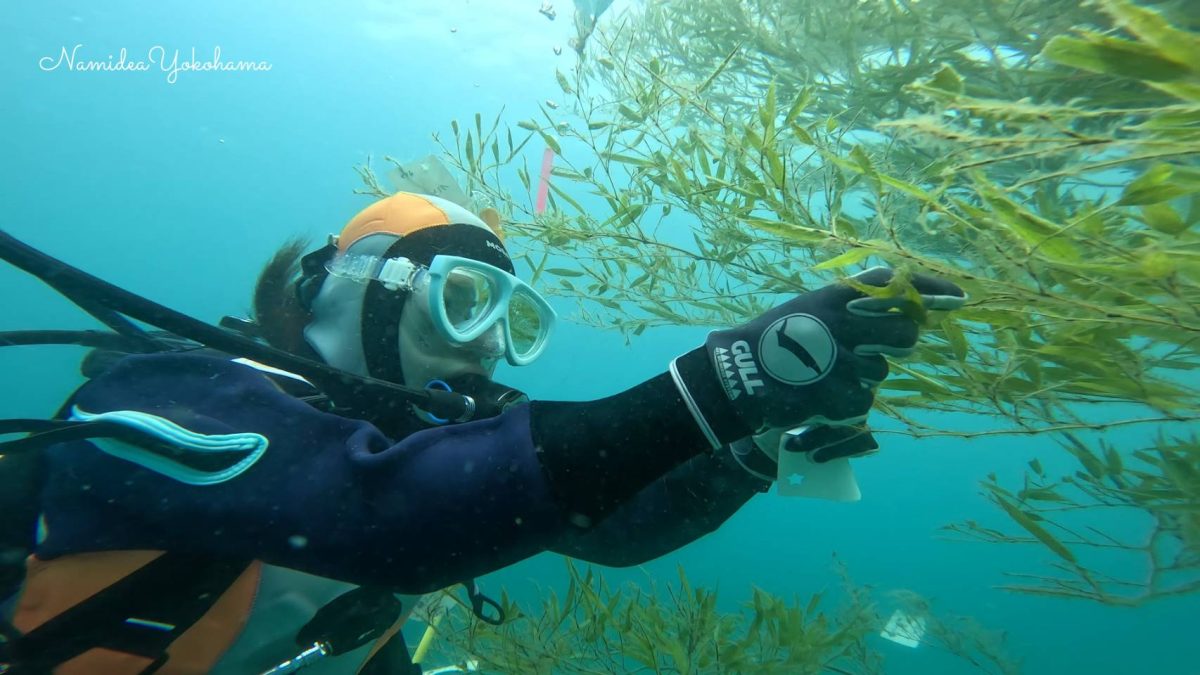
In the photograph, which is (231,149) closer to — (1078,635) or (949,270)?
(949,270)

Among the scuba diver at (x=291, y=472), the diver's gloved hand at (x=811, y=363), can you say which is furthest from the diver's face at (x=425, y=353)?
the diver's gloved hand at (x=811, y=363)

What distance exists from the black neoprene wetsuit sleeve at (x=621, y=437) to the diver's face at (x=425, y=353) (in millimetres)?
948

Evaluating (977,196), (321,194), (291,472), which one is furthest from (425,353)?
(321,194)

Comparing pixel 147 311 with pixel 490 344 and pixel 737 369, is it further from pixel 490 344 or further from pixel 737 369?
pixel 737 369

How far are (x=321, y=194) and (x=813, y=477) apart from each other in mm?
57488

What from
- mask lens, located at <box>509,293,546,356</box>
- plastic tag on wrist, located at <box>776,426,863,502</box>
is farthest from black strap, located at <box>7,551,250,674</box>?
mask lens, located at <box>509,293,546,356</box>

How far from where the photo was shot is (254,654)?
4.69ft

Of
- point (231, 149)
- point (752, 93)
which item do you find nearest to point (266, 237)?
point (231, 149)

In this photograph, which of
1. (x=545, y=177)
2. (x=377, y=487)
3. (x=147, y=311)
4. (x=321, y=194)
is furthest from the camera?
(x=321, y=194)

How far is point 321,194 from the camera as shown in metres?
50.9

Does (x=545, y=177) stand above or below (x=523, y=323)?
above

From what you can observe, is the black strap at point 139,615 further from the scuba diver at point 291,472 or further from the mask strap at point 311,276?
the mask strap at point 311,276

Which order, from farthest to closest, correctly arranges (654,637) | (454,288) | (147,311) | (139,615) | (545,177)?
1. (545,177)
2. (654,637)
3. (454,288)
4. (147,311)
5. (139,615)

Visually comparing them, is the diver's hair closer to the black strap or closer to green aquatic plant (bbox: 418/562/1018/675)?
the black strap
